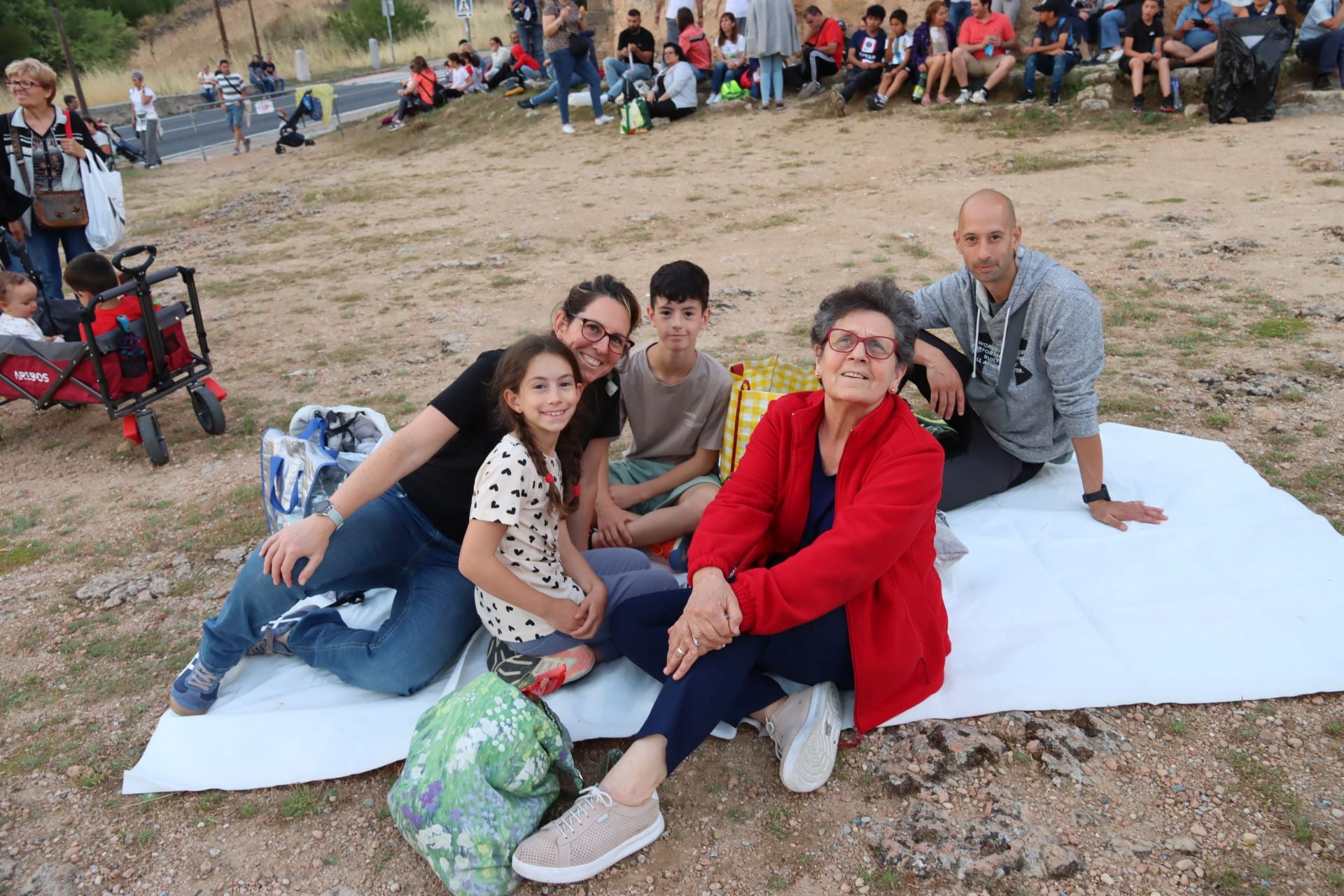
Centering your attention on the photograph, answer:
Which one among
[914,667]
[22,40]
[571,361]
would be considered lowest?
[914,667]

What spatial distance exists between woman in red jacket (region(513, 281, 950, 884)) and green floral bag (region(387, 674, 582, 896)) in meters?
0.08

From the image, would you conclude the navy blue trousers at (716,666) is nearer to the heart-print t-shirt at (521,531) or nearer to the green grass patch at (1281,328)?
the heart-print t-shirt at (521,531)

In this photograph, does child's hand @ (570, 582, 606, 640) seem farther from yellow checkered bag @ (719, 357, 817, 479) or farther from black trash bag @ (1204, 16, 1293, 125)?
black trash bag @ (1204, 16, 1293, 125)

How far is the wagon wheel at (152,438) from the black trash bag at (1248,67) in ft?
34.0

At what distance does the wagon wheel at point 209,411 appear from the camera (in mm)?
5004

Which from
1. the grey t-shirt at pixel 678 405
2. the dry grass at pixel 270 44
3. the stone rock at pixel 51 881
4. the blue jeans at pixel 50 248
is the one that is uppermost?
the dry grass at pixel 270 44

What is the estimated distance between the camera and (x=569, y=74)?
547 inches

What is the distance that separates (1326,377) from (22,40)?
39.0m

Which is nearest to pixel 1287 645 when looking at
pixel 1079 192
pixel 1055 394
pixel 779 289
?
pixel 1055 394

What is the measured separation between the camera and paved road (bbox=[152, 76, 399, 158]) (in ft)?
64.8

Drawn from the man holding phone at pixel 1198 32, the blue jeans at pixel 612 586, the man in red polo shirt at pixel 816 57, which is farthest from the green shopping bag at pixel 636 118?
the blue jeans at pixel 612 586

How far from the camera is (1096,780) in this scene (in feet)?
8.00

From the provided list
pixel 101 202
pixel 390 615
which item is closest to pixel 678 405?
pixel 390 615

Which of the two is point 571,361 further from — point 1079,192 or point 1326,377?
point 1079,192
